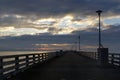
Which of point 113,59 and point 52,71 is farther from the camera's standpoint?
point 113,59

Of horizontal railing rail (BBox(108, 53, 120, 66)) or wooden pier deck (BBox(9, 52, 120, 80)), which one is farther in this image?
horizontal railing rail (BBox(108, 53, 120, 66))

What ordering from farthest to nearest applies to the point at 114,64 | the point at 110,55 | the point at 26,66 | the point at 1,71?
the point at 110,55 < the point at 114,64 < the point at 26,66 < the point at 1,71

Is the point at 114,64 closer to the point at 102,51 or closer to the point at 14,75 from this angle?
the point at 102,51

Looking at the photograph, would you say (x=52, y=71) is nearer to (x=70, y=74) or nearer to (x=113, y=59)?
(x=70, y=74)

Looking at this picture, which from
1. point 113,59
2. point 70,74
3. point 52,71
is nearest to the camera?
point 70,74

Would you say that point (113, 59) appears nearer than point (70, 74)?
No

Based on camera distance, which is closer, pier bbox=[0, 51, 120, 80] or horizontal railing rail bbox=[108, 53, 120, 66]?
pier bbox=[0, 51, 120, 80]

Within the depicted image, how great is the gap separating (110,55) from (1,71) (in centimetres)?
1765

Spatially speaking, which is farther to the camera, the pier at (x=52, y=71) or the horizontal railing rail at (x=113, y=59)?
the horizontal railing rail at (x=113, y=59)

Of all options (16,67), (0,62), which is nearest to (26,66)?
(16,67)

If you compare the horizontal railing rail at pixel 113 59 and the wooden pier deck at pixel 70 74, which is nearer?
the wooden pier deck at pixel 70 74

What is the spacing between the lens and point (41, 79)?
18.3m

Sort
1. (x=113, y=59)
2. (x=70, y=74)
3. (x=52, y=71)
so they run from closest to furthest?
(x=70, y=74) → (x=52, y=71) → (x=113, y=59)

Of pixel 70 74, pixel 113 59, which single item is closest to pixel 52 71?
pixel 70 74
